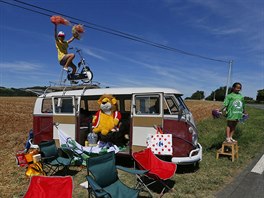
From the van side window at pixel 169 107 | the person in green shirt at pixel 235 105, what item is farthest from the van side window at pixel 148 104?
the person in green shirt at pixel 235 105

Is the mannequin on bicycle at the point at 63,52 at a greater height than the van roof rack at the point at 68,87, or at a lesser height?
greater

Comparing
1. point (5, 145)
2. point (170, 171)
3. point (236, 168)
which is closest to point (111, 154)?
point (170, 171)

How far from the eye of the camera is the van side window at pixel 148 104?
7.08 m

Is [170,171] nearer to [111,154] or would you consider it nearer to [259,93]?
[111,154]

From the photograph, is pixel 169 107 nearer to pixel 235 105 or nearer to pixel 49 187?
pixel 235 105

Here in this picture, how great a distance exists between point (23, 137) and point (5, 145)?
146 centimetres

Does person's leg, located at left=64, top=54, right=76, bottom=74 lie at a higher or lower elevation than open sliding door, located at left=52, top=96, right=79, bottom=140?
higher

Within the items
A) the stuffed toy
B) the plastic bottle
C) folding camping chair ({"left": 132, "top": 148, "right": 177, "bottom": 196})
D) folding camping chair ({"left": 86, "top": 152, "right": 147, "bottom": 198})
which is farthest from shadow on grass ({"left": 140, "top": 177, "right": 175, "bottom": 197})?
the plastic bottle

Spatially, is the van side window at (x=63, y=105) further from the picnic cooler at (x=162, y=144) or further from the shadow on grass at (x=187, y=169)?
the shadow on grass at (x=187, y=169)

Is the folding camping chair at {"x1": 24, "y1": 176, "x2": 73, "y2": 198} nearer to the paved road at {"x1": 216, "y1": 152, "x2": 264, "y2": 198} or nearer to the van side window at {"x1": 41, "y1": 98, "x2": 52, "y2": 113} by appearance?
the paved road at {"x1": 216, "y1": 152, "x2": 264, "y2": 198}

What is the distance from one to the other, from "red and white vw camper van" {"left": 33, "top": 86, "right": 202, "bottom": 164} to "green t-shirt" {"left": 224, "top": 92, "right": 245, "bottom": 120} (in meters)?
1.61

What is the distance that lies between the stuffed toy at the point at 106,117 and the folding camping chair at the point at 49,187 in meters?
3.48

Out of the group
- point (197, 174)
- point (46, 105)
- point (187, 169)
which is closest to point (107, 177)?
point (197, 174)

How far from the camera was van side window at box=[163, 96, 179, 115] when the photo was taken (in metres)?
7.03
